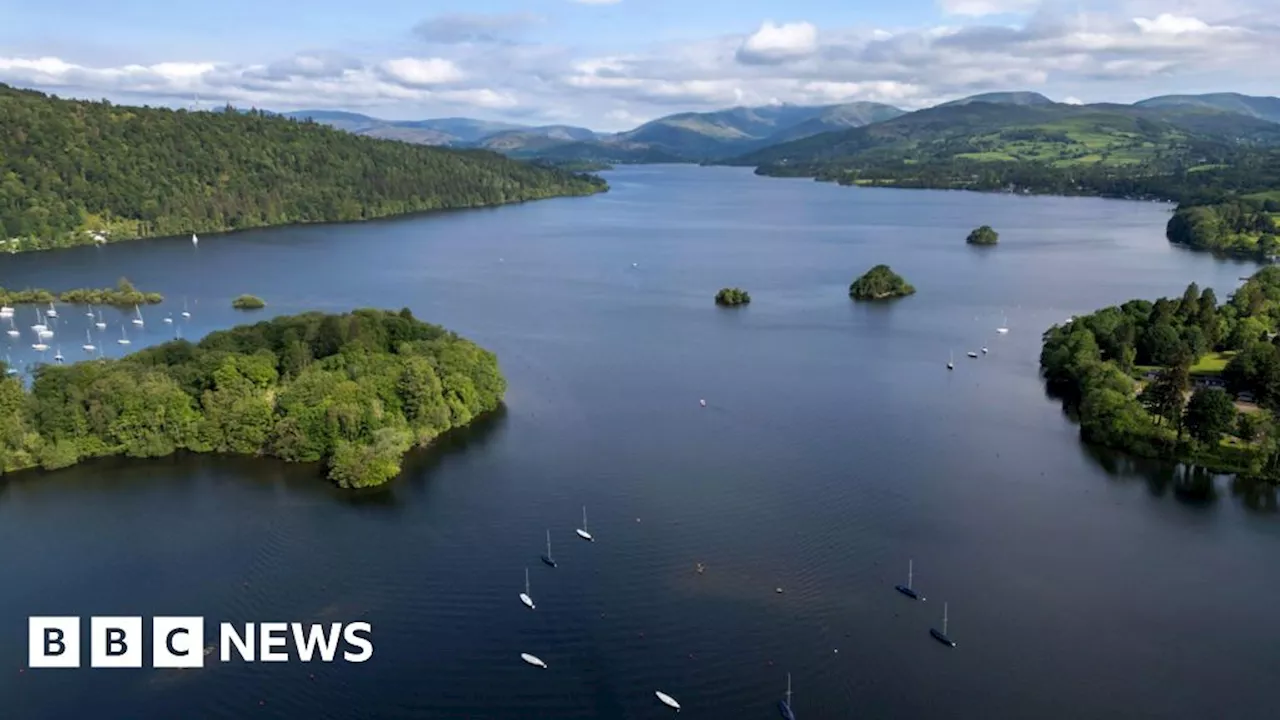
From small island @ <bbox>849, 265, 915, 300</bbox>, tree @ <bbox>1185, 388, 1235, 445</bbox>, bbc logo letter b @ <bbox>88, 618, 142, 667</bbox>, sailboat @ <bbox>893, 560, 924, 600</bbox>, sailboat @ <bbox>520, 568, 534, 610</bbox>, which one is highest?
small island @ <bbox>849, 265, 915, 300</bbox>

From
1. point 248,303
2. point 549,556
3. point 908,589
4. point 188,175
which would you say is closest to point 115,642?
point 549,556

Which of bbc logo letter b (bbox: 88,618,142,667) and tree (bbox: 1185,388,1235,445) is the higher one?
tree (bbox: 1185,388,1235,445)

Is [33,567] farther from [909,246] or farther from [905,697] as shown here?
[909,246]

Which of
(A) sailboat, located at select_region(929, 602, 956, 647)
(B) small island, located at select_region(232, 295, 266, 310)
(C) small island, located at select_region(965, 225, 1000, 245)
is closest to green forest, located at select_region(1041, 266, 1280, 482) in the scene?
(A) sailboat, located at select_region(929, 602, 956, 647)

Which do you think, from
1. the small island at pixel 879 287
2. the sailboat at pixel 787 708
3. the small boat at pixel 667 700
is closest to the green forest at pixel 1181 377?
the small island at pixel 879 287

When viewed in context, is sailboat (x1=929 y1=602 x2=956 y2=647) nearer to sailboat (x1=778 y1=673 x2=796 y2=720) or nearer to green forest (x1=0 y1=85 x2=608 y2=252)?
sailboat (x1=778 y1=673 x2=796 y2=720)

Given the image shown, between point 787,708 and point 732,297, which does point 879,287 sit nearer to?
point 732,297

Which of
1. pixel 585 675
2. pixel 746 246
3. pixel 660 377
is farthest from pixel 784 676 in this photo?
pixel 746 246

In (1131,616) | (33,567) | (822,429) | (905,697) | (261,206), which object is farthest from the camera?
(261,206)
